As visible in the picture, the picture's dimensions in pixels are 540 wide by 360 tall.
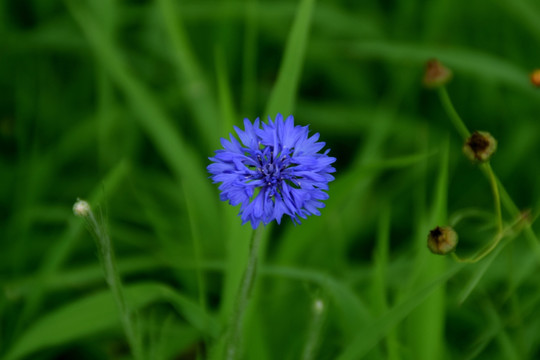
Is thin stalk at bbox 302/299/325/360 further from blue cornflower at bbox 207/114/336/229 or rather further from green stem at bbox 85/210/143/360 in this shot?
green stem at bbox 85/210/143/360

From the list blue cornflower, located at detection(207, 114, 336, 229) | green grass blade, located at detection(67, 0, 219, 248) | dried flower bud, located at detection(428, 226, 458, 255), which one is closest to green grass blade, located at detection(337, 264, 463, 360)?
dried flower bud, located at detection(428, 226, 458, 255)

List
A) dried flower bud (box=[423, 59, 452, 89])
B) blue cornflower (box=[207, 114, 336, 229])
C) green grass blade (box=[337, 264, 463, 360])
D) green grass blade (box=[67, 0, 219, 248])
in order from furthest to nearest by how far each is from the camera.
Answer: green grass blade (box=[67, 0, 219, 248]), dried flower bud (box=[423, 59, 452, 89]), green grass blade (box=[337, 264, 463, 360]), blue cornflower (box=[207, 114, 336, 229])

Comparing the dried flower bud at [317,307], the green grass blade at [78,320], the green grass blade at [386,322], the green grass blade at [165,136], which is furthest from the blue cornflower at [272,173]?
the green grass blade at [165,136]

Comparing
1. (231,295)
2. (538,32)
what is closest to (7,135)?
(231,295)

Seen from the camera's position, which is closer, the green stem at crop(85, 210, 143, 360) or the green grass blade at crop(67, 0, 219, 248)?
the green stem at crop(85, 210, 143, 360)

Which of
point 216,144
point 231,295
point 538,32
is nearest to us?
point 231,295

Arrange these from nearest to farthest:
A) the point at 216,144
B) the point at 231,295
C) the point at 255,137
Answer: the point at 255,137 → the point at 231,295 → the point at 216,144

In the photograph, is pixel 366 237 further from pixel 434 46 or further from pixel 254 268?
pixel 254 268

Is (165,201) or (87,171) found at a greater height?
(87,171)
